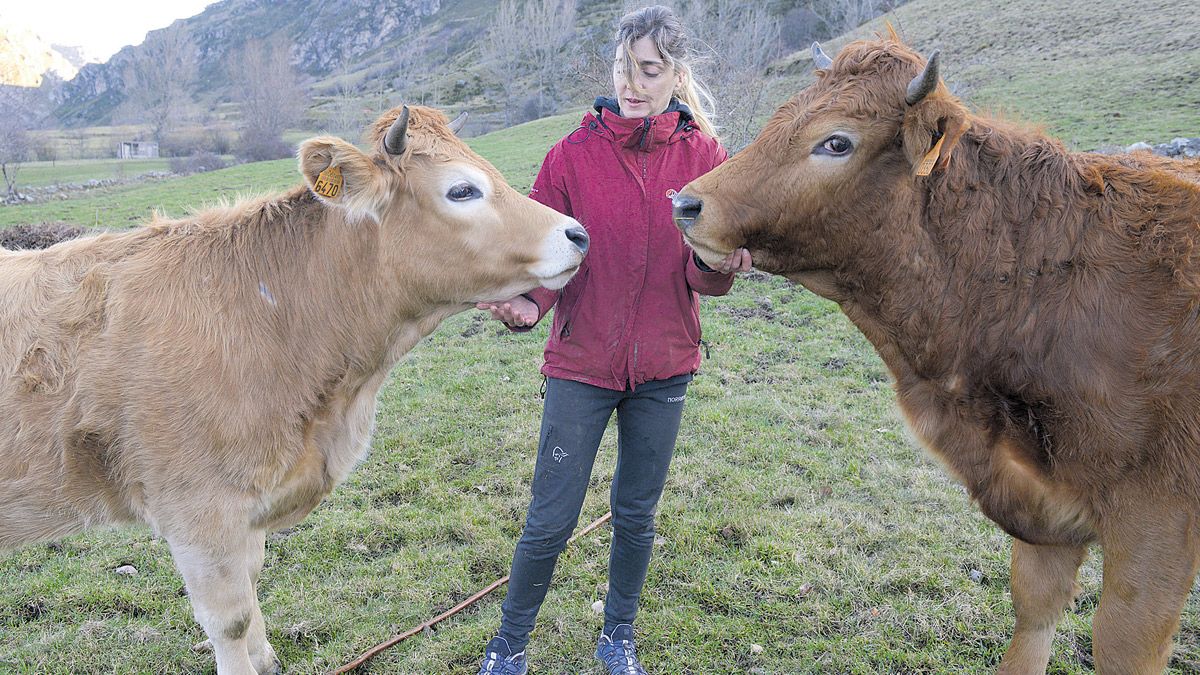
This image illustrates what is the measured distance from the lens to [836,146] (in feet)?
8.75

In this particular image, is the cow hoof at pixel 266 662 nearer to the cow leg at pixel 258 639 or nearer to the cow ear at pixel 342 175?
the cow leg at pixel 258 639

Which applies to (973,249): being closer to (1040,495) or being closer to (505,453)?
(1040,495)

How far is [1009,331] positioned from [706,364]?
193 inches

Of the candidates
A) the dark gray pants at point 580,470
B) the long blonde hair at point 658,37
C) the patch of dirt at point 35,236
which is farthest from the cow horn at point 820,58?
the patch of dirt at point 35,236

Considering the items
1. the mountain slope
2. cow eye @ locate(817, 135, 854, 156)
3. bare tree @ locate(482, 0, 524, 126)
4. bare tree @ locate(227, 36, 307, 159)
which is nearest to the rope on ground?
cow eye @ locate(817, 135, 854, 156)

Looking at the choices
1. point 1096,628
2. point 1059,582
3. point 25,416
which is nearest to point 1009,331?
point 1096,628

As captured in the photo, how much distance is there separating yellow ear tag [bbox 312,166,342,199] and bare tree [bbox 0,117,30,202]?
28853 mm

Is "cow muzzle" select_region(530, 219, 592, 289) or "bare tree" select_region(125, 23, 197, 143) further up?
"cow muzzle" select_region(530, 219, 592, 289)

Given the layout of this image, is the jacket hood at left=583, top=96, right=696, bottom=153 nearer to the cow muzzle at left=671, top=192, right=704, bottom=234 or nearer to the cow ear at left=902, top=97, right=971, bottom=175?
the cow muzzle at left=671, top=192, right=704, bottom=234

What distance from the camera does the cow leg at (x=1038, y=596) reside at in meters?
3.17

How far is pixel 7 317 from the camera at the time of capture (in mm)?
2949

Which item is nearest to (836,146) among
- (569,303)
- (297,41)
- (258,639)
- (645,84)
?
(645,84)

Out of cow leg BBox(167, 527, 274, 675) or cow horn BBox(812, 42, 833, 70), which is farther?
cow horn BBox(812, 42, 833, 70)

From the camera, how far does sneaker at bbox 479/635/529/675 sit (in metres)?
3.35
